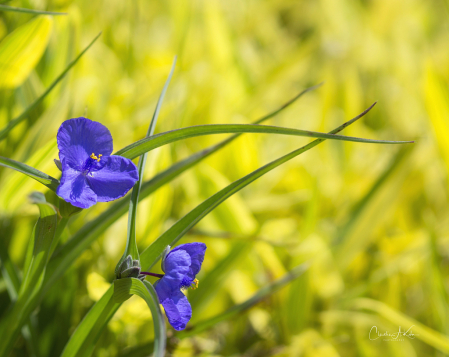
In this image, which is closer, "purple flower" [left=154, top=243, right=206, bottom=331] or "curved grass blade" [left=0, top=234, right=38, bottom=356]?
"purple flower" [left=154, top=243, right=206, bottom=331]

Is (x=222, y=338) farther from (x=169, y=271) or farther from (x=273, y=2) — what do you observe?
(x=273, y=2)

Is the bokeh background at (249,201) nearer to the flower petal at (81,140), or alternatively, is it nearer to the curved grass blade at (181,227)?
the curved grass blade at (181,227)

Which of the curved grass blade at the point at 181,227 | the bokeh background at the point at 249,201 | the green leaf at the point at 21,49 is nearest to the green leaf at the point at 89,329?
the curved grass blade at the point at 181,227

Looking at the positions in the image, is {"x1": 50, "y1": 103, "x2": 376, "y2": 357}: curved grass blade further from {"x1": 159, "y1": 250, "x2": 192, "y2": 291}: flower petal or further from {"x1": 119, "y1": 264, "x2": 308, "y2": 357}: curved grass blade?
{"x1": 119, "y1": 264, "x2": 308, "y2": 357}: curved grass blade

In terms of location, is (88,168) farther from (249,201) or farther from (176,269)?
(249,201)

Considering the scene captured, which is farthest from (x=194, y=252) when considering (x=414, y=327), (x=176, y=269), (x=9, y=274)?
(x=414, y=327)

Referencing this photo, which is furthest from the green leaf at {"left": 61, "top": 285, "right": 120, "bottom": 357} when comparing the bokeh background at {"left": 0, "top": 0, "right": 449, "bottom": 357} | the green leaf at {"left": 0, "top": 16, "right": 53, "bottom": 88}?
the green leaf at {"left": 0, "top": 16, "right": 53, "bottom": 88}

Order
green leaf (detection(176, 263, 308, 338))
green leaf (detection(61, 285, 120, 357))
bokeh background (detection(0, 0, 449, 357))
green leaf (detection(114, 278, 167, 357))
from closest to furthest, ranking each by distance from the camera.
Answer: green leaf (detection(114, 278, 167, 357))
green leaf (detection(61, 285, 120, 357))
green leaf (detection(176, 263, 308, 338))
bokeh background (detection(0, 0, 449, 357))
